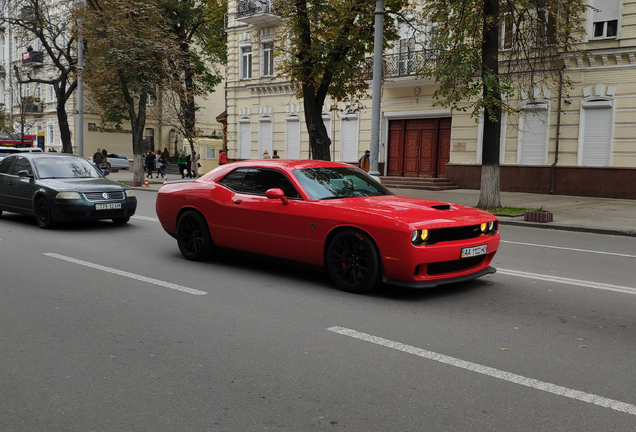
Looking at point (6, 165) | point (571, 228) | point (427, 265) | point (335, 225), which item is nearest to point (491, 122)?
point (571, 228)

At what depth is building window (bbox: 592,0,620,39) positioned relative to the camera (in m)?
20.5

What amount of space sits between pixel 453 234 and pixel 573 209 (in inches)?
489

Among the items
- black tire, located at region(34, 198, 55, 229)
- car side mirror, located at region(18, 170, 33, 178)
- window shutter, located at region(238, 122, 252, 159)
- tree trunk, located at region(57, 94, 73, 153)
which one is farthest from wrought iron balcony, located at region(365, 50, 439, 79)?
tree trunk, located at region(57, 94, 73, 153)

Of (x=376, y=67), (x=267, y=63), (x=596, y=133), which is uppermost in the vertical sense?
(x=267, y=63)

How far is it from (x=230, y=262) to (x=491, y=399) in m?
5.15

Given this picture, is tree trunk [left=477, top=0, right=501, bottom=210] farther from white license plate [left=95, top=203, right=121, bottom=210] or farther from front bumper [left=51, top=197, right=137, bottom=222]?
front bumper [left=51, top=197, right=137, bottom=222]

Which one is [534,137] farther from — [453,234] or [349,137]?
[453,234]

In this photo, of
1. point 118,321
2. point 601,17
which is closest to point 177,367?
point 118,321

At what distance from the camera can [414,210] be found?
653 cm

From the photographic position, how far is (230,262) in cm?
834

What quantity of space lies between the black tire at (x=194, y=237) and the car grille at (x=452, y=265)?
3.22 metres

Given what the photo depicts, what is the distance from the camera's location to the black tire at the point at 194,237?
8.19 meters

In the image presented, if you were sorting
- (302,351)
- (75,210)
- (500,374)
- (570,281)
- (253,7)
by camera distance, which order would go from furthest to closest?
1. (253,7)
2. (75,210)
3. (570,281)
4. (302,351)
5. (500,374)

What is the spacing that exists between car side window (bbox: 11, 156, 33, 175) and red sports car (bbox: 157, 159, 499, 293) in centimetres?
536
